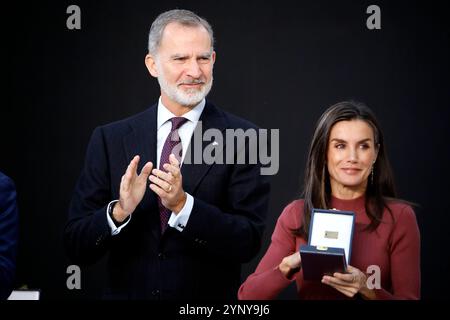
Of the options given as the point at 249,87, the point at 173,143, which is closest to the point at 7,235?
the point at 173,143

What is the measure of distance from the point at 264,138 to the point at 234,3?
32.3 inches

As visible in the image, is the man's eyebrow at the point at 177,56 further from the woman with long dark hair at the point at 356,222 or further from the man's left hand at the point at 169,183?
the woman with long dark hair at the point at 356,222

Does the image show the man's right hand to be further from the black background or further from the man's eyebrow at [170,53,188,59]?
the black background

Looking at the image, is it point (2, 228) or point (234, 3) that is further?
point (234, 3)

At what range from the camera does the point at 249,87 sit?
4.30 m

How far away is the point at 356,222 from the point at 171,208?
0.82 meters

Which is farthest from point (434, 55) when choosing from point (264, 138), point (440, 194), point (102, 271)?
point (102, 271)

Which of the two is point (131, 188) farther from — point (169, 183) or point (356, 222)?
point (356, 222)

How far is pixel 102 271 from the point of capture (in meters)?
4.26

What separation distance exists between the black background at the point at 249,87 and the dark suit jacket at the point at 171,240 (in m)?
0.49

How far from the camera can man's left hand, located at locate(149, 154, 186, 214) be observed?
332 cm

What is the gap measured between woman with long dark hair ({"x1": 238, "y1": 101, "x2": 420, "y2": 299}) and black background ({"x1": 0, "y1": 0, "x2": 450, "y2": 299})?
22.7 inches
